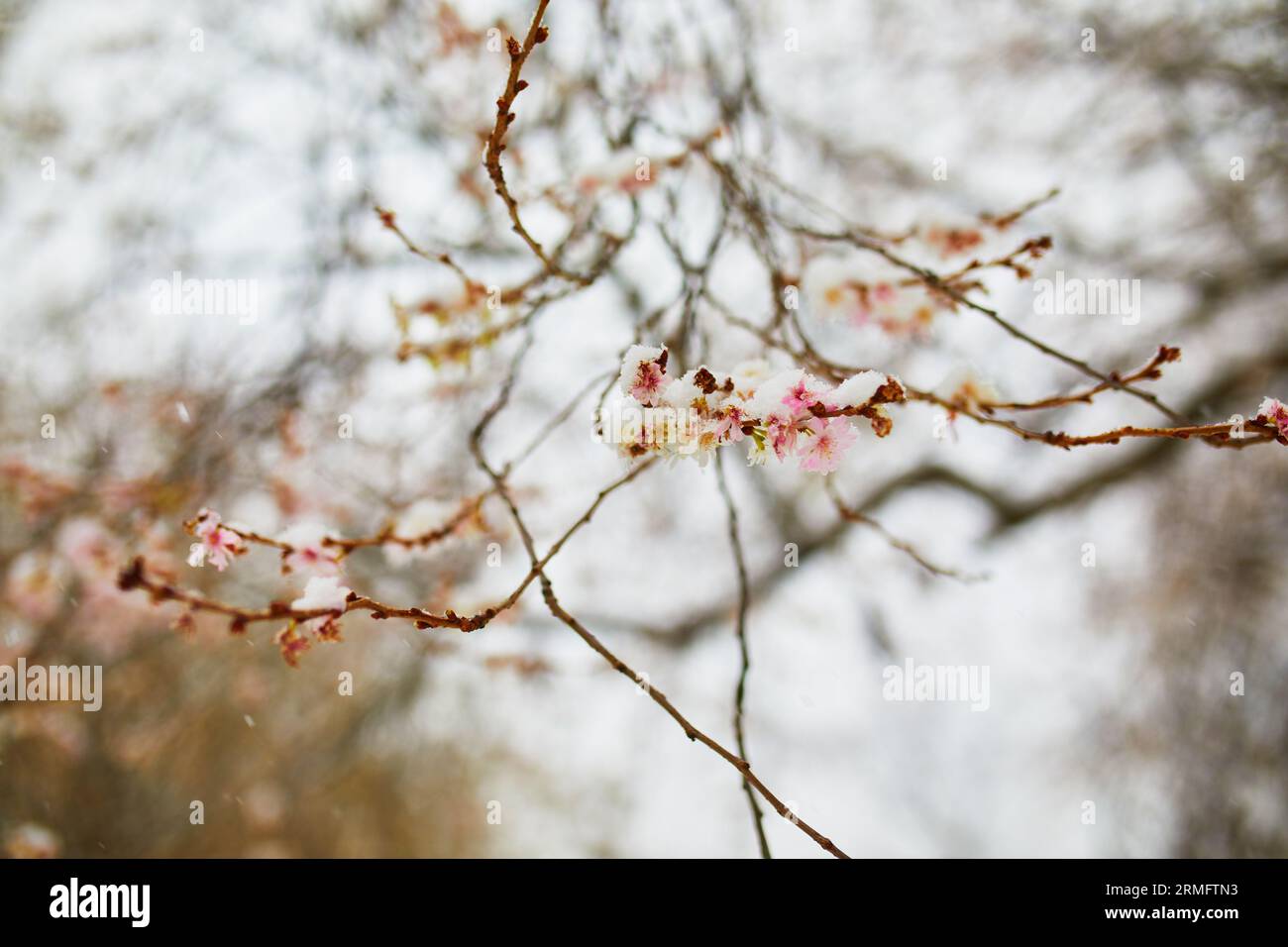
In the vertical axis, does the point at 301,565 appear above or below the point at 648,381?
below

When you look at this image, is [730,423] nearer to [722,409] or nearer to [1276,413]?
[722,409]

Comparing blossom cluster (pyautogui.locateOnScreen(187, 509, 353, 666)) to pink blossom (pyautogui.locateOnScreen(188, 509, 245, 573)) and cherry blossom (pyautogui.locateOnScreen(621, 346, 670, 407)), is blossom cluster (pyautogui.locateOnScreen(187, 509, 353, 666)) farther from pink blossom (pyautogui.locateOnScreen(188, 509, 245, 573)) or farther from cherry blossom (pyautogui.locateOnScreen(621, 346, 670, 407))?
cherry blossom (pyautogui.locateOnScreen(621, 346, 670, 407))

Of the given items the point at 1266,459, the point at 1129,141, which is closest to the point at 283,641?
the point at 1129,141

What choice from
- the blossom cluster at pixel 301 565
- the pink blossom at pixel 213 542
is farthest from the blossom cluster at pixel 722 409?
the pink blossom at pixel 213 542

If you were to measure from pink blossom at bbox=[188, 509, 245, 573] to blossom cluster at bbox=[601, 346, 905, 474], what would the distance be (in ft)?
Result: 1.70

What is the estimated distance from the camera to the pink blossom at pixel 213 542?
3.40ft

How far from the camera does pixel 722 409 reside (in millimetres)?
972

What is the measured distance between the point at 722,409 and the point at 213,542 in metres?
0.68

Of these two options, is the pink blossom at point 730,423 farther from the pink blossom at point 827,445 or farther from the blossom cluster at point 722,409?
the pink blossom at point 827,445

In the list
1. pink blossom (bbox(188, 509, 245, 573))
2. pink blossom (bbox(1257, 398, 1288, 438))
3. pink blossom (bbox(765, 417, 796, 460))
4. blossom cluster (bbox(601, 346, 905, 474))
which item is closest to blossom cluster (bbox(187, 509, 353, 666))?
pink blossom (bbox(188, 509, 245, 573))

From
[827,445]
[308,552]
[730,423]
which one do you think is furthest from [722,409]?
[308,552]

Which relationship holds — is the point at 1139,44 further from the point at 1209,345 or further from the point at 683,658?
the point at 683,658

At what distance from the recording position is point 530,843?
8383 millimetres

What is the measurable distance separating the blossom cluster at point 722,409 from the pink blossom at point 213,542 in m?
0.52
